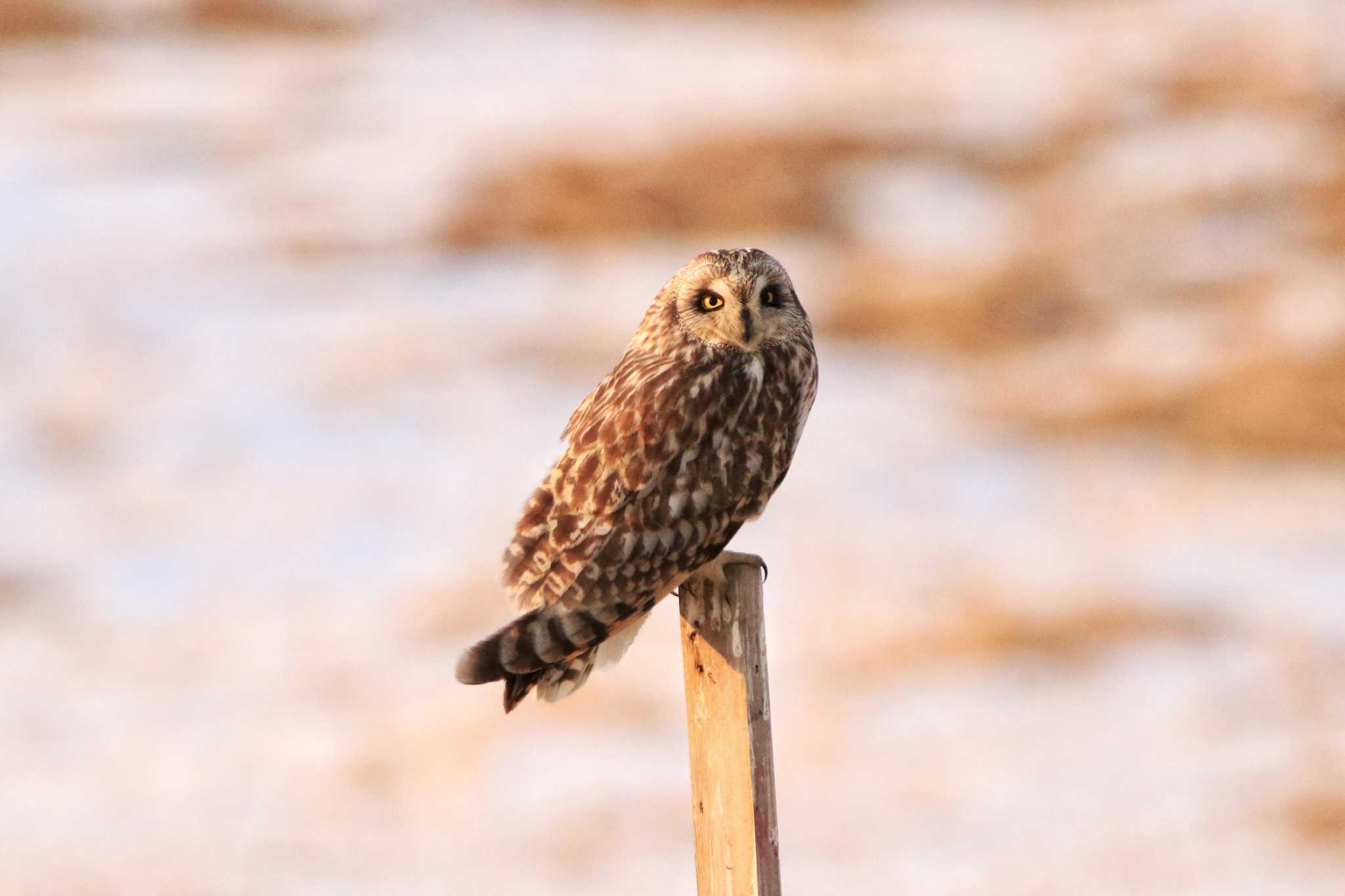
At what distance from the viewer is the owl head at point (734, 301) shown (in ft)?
15.3

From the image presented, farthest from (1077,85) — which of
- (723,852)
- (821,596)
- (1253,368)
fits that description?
(723,852)

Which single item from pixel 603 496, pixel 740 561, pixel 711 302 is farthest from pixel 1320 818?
pixel 603 496

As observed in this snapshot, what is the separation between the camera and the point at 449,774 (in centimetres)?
1413

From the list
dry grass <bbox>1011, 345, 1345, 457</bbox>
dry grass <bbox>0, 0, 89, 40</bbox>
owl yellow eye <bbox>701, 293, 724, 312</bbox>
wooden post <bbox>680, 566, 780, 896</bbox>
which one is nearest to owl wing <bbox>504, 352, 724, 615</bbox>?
owl yellow eye <bbox>701, 293, 724, 312</bbox>

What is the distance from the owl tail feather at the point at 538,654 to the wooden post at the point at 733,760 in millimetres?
343

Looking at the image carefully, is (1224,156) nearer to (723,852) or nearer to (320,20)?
(320,20)

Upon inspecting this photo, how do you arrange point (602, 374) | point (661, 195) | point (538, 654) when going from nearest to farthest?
point (538, 654) < point (602, 374) < point (661, 195)

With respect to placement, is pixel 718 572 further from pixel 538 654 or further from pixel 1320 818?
pixel 1320 818

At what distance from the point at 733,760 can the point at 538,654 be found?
0.52 m

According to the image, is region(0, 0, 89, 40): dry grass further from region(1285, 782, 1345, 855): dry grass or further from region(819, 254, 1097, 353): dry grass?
region(1285, 782, 1345, 855): dry grass

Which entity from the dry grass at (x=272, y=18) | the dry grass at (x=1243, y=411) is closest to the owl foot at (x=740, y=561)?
the dry grass at (x=1243, y=411)

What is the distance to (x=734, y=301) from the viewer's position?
15.3 ft

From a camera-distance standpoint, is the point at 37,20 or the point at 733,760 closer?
the point at 733,760

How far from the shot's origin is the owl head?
15.3ft
